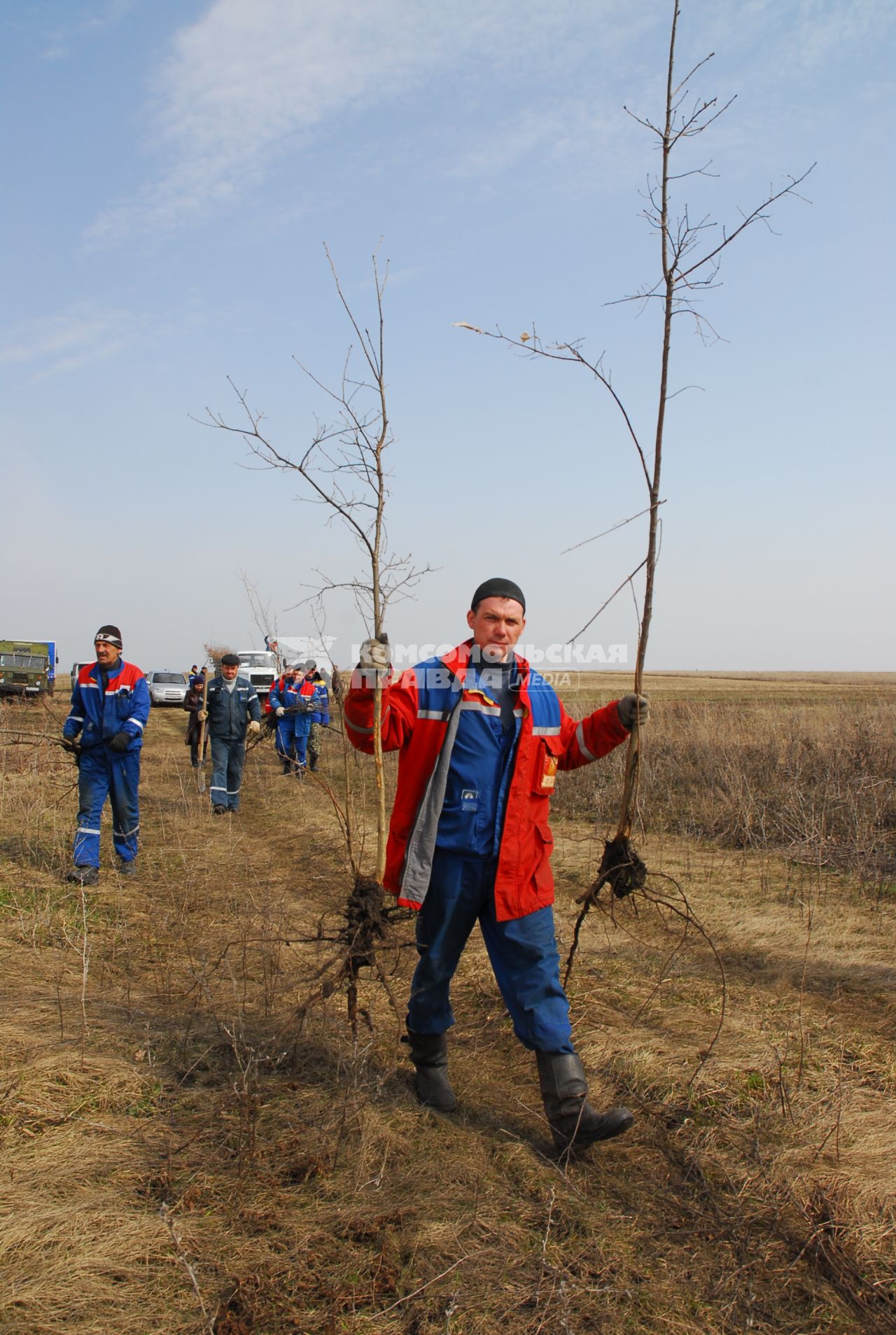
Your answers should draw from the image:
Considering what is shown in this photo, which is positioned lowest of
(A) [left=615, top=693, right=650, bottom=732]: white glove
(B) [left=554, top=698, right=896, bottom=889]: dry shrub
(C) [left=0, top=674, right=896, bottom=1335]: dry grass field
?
(C) [left=0, top=674, right=896, bottom=1335]: dry grass field

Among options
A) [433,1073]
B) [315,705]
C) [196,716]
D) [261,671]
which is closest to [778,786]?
[315,705]

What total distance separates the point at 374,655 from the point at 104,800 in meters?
4.10

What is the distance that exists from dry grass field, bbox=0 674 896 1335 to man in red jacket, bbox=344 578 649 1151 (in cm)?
25

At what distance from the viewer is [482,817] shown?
126 inches

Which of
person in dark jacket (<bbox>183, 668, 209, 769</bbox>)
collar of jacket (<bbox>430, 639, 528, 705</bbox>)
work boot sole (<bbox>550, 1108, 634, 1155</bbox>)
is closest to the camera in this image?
work boot sole (<bbox>550, 1108, 634, 1155</bbox>)

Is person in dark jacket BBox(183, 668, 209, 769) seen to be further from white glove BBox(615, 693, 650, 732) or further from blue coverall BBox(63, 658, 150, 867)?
white glove BBox(615, 693, 650, 732)

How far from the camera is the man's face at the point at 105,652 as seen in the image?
270 inches

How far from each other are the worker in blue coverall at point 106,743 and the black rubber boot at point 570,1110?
4.48 metres

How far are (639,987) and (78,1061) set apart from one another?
8.76ft

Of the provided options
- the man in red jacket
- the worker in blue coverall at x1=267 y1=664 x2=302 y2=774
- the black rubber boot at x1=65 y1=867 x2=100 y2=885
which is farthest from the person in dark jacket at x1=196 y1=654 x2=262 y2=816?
the man in red jacket

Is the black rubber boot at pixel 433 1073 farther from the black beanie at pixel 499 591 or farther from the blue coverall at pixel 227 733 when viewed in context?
the blue coverall at pixel 227 733

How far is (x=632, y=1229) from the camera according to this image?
8.52ft

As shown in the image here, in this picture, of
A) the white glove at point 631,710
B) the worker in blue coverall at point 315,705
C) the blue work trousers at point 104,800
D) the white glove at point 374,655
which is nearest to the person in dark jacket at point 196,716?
the worker in blue coverall at point 315,705

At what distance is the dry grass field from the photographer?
2293mm
